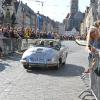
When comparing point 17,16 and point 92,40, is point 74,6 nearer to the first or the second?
point 17,16

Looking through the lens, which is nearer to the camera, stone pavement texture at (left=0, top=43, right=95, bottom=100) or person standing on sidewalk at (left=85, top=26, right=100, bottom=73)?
person standing on sidewalk at (left=85, top=26, right=100, bottom=73)

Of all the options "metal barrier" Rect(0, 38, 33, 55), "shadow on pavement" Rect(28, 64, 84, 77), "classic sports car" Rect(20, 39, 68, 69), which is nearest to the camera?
"shadow on pavement" Rect(28, 64, 84, 77)

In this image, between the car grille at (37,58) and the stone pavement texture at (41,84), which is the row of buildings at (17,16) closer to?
the car grille at (37,58)

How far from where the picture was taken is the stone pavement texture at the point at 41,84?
36.2 feet

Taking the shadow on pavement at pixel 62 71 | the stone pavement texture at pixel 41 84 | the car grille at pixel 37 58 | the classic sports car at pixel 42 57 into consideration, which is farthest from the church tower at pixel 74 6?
the stone pavement texture at pixel 41 84

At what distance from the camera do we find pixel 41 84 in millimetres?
13375

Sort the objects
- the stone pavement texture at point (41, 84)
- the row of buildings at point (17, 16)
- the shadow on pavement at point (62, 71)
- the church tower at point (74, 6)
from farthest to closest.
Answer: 1. the church tower at point (74, 6)
2. the row of buildings at point (17, 16)
3. the shadow on pavement at point (62, 71)
4. the stone pavement texture at point (41, 84)

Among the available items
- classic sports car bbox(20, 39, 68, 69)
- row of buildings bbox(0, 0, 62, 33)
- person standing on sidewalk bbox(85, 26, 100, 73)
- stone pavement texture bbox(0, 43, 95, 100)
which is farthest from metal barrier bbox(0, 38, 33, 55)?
row of buildings bbox(0, 0, 62, 33)

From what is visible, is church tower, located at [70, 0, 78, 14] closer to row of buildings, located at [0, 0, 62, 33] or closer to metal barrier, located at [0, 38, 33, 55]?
row of buildings, located at [0, 0, 62, 33]

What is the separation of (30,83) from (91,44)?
3.38 m

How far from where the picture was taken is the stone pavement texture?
11023 mm

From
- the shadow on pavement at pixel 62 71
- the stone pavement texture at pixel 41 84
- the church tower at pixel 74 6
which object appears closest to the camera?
the stone pavement texture at pixel 41 84

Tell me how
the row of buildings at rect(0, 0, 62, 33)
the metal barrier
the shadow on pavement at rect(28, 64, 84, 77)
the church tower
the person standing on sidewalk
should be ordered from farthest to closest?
1. the church tower
2. the row of buildings at rect(0, 0, 62, 33)
3. the metal barrier
4. the shadow on pavement at rect(28, 64, 84, 77)
5. the person standing on sidewalk

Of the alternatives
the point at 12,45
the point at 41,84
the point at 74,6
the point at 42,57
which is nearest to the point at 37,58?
the point at 42,57
